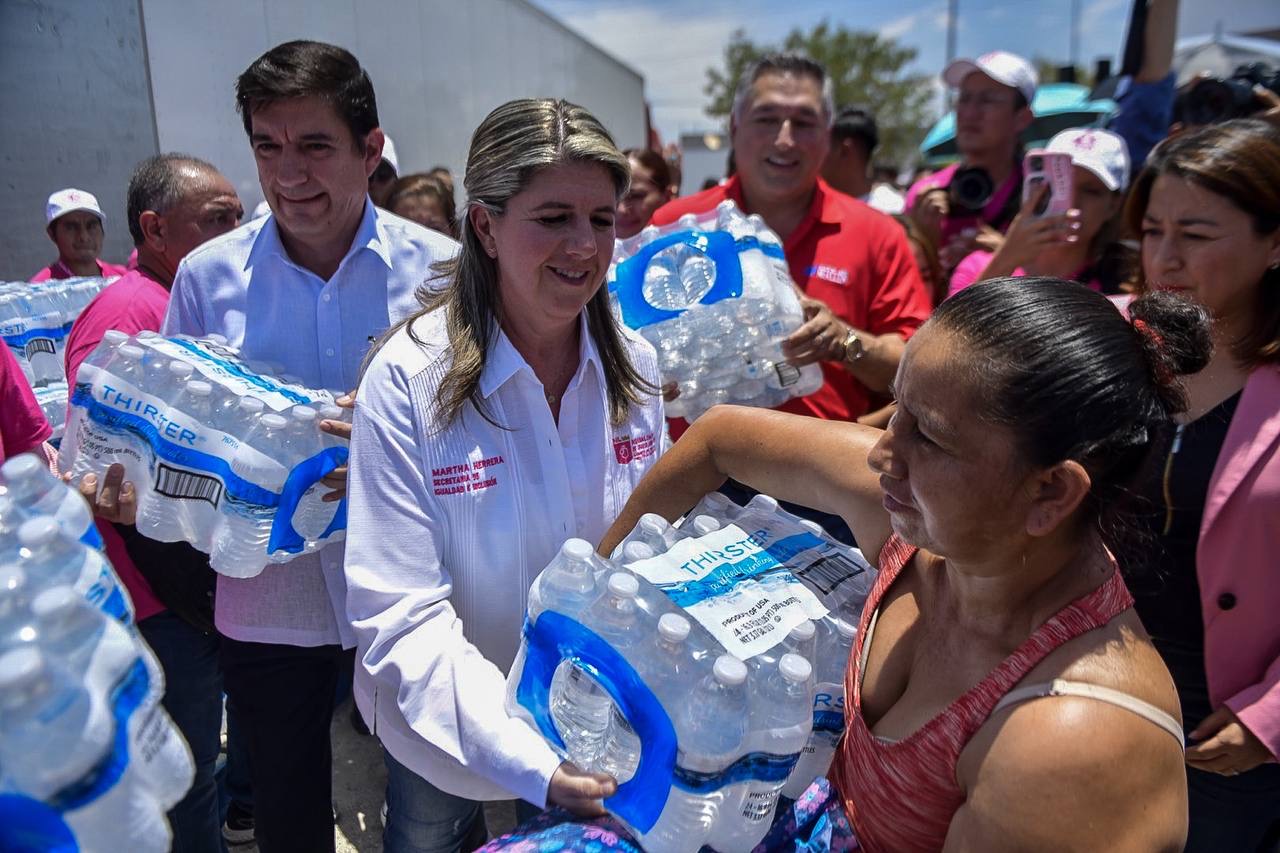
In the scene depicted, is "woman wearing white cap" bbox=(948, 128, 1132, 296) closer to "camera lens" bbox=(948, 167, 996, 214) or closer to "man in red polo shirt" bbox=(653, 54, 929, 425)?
"man in red polo shirt" bbox=(653, 54, 929, 425)

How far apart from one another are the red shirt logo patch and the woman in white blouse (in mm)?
15

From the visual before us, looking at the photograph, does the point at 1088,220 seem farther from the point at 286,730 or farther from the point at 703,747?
the point at 286,730

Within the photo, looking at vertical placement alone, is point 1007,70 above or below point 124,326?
above

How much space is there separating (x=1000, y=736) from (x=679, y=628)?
0.52 m

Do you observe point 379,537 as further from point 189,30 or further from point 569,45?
point 569,45

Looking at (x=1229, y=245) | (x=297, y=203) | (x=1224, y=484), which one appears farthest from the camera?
(x=297, y=203)

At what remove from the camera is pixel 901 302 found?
3303 mm

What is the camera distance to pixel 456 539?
70.3 inches

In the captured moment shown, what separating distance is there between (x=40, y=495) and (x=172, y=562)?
1.38m

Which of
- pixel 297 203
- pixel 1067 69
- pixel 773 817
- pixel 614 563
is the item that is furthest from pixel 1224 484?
pixel 1067 69

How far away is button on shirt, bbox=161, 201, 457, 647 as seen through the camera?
223 centimetres

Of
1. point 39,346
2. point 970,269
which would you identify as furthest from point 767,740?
point 39,346

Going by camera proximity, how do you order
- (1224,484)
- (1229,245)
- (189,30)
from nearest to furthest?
(1224,484)
(1229,245)
(189,30)

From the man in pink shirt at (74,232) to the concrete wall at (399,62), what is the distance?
0.51m
